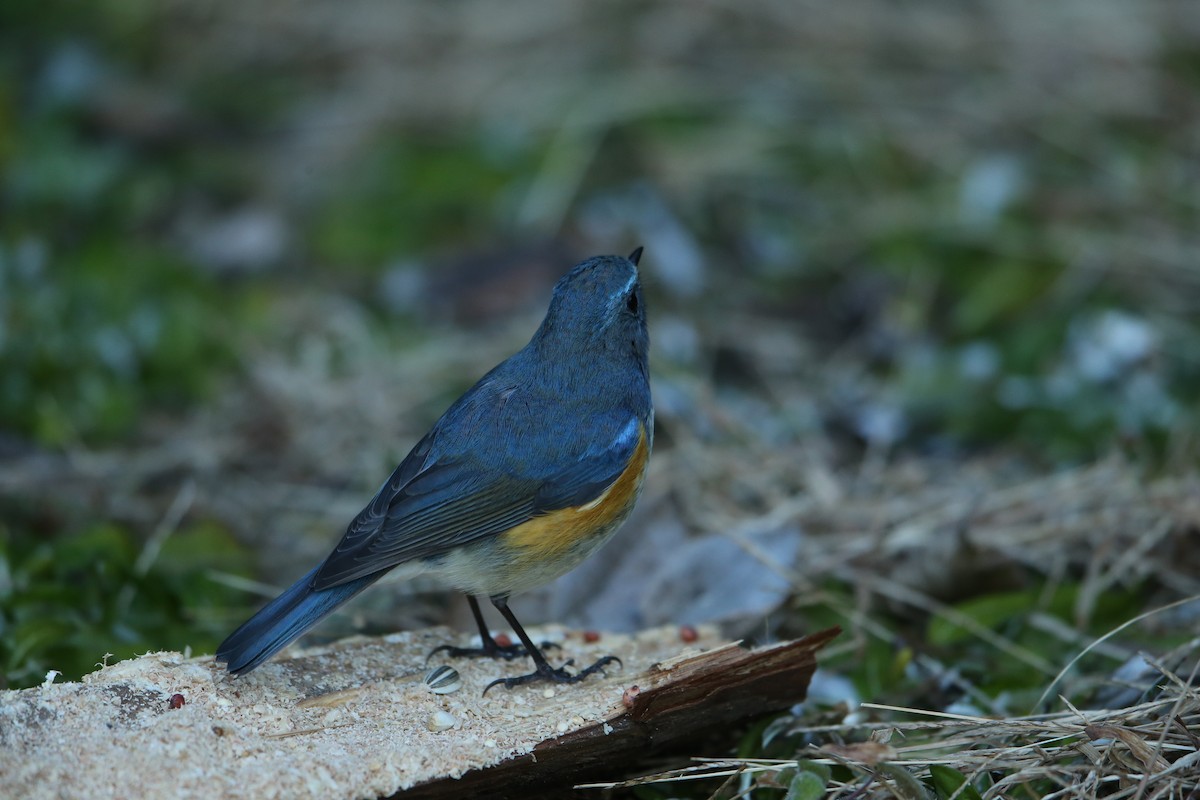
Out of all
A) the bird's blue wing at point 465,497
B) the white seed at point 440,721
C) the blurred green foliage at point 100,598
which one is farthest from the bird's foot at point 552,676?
the blurred green foliage at point 100,598

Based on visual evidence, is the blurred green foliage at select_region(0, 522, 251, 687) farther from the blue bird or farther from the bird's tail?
the blue bird

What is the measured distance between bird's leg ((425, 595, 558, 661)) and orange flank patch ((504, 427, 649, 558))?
1.06 feet

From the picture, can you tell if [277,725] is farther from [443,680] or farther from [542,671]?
[542,671]

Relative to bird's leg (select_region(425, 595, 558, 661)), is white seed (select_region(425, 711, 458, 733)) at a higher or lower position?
higher

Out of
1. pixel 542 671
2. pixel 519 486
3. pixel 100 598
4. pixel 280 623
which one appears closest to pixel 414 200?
pixel 100 598

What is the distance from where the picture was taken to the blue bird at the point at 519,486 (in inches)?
126

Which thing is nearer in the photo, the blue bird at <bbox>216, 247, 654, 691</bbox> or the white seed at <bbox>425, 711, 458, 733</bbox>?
the white seed at <bbox>425, 711, 458, 733</bbox>

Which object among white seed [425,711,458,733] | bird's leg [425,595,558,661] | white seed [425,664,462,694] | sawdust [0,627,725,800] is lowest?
bird's leg [425,595,558,661]

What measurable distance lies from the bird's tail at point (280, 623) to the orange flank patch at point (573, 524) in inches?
17.0

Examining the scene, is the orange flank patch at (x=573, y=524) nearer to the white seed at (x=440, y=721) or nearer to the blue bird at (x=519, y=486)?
the blue bird at (x=519, y=486)

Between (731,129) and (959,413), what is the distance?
2.73 metres

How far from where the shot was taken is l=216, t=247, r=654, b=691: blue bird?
10.5 feet

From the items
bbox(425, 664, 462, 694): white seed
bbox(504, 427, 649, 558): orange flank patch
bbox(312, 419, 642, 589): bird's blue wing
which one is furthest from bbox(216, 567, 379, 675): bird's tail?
bbox(504, 427, 649, 558): orange flank patch

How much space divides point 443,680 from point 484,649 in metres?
0.31
